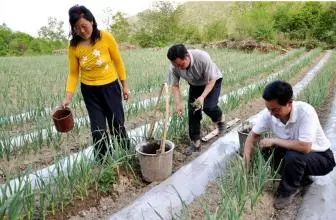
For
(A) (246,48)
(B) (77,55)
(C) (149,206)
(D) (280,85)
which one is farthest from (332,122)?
(A) (246,48)

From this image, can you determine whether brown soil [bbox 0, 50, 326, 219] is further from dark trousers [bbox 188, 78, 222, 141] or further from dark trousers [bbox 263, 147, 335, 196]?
dark trousers [bbox 263, 147, 335, 196]

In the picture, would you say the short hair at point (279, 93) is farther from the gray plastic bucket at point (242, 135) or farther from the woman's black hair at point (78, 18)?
the woman's black hair at point (78, 18)

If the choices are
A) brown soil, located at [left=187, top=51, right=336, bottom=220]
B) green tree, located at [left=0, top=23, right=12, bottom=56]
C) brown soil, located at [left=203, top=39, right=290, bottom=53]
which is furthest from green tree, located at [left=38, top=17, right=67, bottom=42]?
brown soil, located at [left=187, top=51, right=336, bottom=220]

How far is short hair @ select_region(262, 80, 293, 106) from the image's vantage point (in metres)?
2.08

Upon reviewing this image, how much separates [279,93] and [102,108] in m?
1.43

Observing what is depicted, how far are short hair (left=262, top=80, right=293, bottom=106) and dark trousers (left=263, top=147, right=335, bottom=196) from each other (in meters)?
0.43

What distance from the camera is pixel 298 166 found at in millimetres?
2322

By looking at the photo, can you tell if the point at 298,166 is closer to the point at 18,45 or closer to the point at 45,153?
the point at 45,153

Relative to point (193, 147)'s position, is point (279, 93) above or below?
above

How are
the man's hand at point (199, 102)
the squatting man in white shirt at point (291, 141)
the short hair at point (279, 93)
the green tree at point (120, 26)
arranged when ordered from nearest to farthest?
the short hair at point (279, 93) → the squatting man in white shirt at point (291, 141) → the man's hand at point (199, 102) → the green tree at point (120, 26)

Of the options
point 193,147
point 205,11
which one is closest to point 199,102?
point 193,147

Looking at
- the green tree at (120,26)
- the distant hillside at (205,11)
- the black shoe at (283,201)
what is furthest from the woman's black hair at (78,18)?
the distant hillside at (205,11)

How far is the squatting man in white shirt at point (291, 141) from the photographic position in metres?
2.20

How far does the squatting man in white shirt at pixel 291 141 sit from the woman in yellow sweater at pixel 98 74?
1.10 m
